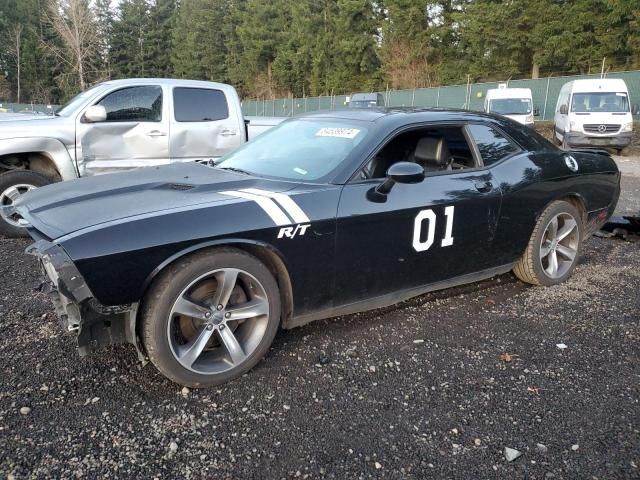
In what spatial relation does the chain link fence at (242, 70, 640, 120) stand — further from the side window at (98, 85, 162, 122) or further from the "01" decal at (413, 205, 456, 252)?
the "01" decal at (413, 205, 456, 252)

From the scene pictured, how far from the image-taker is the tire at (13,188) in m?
5.39

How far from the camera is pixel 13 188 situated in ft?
17.9

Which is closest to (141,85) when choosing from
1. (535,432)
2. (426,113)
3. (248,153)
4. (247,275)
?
(248,153)

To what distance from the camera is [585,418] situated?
2.44 metres

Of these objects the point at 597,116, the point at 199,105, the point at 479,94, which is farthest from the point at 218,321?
the point at 479,94

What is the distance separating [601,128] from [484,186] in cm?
Result: 1464

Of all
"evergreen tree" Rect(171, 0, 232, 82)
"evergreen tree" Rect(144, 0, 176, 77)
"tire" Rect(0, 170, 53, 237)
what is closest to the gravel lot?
"tire" Rect(0, 170, 53, 237)

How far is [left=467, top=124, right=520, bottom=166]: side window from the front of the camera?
12.4 feet

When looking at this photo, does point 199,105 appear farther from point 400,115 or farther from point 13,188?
point 400,115

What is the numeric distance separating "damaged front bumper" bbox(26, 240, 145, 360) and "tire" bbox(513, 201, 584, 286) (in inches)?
122

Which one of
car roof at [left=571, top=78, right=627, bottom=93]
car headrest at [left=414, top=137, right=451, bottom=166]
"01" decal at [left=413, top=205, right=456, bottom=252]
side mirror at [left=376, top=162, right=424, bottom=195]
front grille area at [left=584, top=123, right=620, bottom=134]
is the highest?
car roof at [left=571, top=78, right=627, bottom=93]

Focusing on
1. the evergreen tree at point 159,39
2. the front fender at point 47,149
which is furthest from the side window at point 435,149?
the evergreen tree at point 159,39

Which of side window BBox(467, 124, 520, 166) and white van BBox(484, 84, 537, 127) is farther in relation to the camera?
white van BBox(484, 84, 537, 127)

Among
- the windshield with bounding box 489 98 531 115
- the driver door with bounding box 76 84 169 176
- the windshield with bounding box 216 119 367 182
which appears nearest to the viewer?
the windshield with bounding box 216 119 367 182
